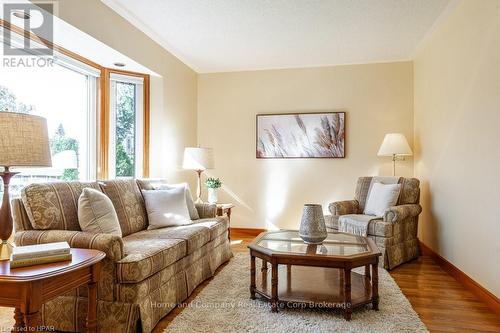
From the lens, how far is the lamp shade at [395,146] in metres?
4.07

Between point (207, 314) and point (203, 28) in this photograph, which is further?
point (203, 28)

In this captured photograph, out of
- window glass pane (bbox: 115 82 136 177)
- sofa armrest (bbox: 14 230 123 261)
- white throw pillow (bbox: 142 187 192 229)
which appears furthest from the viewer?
window glass pane (bbox: 115 82 136 177)

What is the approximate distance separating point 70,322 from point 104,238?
1.97 feet

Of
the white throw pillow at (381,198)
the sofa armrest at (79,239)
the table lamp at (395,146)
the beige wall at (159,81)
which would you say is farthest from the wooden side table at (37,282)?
the table lamp at (395,146)

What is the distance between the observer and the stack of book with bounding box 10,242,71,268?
153cm

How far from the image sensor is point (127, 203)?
9.55 ft

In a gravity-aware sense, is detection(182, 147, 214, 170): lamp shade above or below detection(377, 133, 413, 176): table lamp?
below

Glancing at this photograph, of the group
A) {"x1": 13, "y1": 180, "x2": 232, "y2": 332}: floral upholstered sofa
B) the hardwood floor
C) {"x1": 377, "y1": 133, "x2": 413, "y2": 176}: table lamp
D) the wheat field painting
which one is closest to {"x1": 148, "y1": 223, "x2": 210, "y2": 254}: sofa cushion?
{"x1": 13, "y1": 180, "x2": 232, "y2": 332}: floral upholstered sofa

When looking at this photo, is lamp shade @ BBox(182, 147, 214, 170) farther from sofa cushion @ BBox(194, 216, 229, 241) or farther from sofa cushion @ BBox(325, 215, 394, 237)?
sofa cushion @ BBox(325, 215, 394, 237)

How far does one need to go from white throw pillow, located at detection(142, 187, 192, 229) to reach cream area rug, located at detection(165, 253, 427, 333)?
2.40 ft

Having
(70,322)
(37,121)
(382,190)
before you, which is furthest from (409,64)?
(70,322)

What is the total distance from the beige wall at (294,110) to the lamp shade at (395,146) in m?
0.45

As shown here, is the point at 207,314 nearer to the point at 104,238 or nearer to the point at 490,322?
the point at 104,238

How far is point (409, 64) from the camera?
4.57 m
